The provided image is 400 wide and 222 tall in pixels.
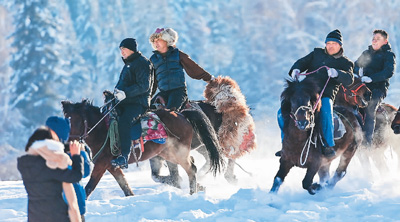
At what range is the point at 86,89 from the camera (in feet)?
168

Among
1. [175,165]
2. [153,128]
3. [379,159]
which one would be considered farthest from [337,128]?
[379,159]

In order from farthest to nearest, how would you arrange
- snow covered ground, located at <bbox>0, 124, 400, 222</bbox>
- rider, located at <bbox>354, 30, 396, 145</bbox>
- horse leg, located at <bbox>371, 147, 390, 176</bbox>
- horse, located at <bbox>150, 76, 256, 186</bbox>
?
horse leg, located at <bbox>371, 147, 390, 176</bbox>, horse, located at <bbox>150, 76, 256, 186</bbox>, rider, located at <bbox>354, 30, 396, 145</bbox>, snow covered ground, located at <bbox>0, 124, 400, 222</bbox>

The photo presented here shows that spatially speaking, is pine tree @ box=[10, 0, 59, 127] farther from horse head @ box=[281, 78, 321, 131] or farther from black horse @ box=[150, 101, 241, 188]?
horse head @ box=[281, 78, 321, 131]

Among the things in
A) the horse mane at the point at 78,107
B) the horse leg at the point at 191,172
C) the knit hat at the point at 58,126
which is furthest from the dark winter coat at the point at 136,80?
the knit hat at the point at 58,126

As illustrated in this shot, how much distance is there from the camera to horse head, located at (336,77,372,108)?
34.2 feet

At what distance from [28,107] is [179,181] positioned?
33779mm

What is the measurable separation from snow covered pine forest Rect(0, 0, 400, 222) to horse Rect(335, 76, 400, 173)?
244 mm

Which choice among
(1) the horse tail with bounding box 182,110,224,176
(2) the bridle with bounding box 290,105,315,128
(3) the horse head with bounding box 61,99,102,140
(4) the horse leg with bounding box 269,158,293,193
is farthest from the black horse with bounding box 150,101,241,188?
(2) the bridle with bounding box 290,105,315,128

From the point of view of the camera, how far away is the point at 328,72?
29.5ft

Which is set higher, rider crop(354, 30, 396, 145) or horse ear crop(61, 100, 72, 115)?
rider crop(354, 30, 396, 145)

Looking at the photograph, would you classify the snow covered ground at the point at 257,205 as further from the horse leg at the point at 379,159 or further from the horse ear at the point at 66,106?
the horse leg at the point at 379,159

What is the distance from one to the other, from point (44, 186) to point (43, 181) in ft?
0.15

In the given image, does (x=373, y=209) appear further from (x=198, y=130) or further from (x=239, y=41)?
(x=239, y=41)

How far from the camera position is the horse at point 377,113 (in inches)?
412
